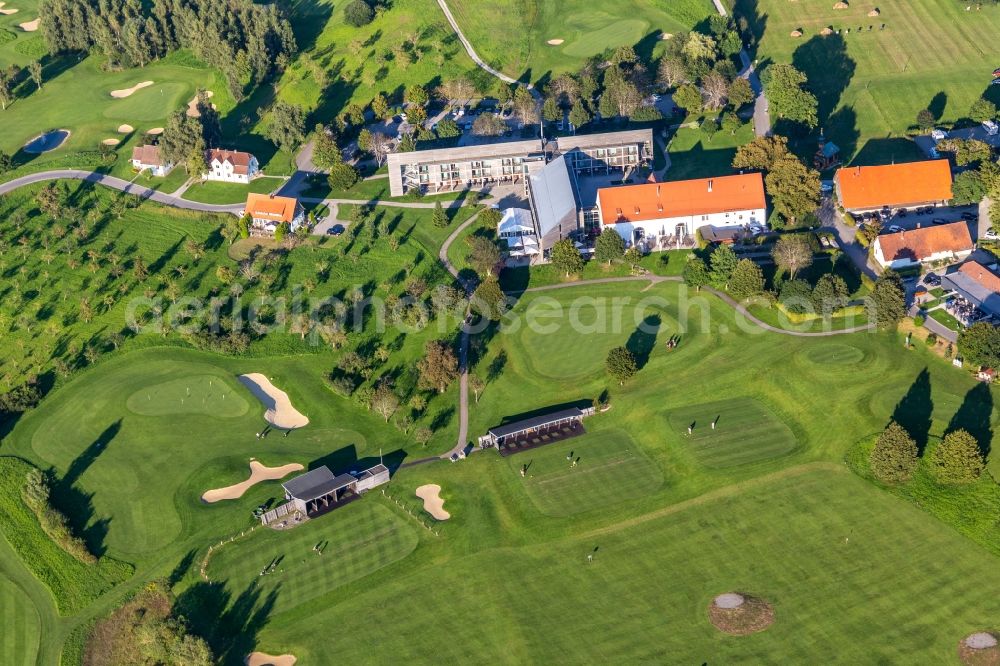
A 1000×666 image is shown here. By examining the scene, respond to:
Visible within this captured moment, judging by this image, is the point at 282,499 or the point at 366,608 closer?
the point at 366,608

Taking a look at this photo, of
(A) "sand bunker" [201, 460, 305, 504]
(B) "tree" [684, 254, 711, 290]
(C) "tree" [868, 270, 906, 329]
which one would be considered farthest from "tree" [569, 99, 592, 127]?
(A) "sand bunker" [201, 460, 305, 504]

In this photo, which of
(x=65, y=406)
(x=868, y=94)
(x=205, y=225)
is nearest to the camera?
(x=65, y=406)

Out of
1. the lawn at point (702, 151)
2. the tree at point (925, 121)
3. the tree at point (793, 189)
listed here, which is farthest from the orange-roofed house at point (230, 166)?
the tree at point (925, 121)

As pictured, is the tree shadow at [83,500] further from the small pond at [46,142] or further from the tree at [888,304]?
the tree at [888,304]

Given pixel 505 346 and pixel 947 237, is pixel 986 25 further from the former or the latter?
pixel 505 346

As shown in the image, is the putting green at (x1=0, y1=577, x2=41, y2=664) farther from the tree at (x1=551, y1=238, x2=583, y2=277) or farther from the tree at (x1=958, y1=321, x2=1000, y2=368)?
the tree at (x1=958, y1=321, x2=1000, y2=368)

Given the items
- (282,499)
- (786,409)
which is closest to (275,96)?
(282,499)

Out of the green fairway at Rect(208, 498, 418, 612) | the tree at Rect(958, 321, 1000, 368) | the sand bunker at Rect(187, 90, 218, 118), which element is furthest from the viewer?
the sand bunker at Rect(187, 90, 218, 118)
